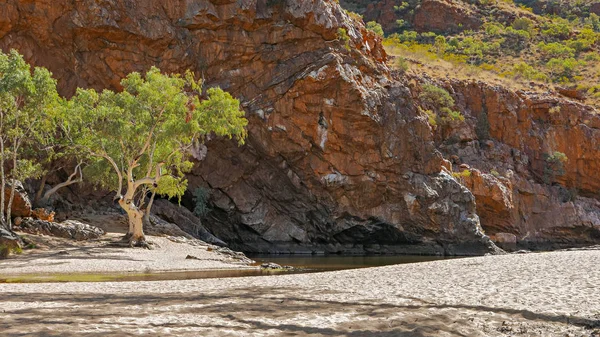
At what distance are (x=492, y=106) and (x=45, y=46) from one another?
192 feet

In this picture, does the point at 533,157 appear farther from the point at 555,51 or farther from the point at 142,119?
the point at 142,119

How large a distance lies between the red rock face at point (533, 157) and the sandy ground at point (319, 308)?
54.2 m

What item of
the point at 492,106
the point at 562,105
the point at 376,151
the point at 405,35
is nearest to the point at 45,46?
the point at 376,151

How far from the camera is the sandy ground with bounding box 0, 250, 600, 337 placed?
30.9 feet

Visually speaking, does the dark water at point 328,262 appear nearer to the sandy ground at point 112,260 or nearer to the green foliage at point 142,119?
the sandy ground at point 112,260

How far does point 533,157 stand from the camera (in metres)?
74.9

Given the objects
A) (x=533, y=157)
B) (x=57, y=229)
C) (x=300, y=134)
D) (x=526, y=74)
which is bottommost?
(x=57, y=229)

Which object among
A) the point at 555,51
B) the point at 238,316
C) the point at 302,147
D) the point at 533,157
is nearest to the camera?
the point at 238,316

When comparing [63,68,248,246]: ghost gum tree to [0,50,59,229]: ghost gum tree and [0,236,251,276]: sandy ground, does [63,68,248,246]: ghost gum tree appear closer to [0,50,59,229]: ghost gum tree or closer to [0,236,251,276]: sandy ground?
[0,50,59,229]: ghost gum tree

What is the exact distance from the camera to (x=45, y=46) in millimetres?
51656

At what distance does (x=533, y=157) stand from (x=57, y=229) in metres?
64.6

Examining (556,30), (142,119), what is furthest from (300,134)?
(556,30)

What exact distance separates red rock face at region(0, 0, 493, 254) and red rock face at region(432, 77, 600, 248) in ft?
40.8

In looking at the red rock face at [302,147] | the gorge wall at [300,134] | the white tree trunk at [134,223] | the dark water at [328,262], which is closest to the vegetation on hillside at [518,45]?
the gorge wall at [300,134]
